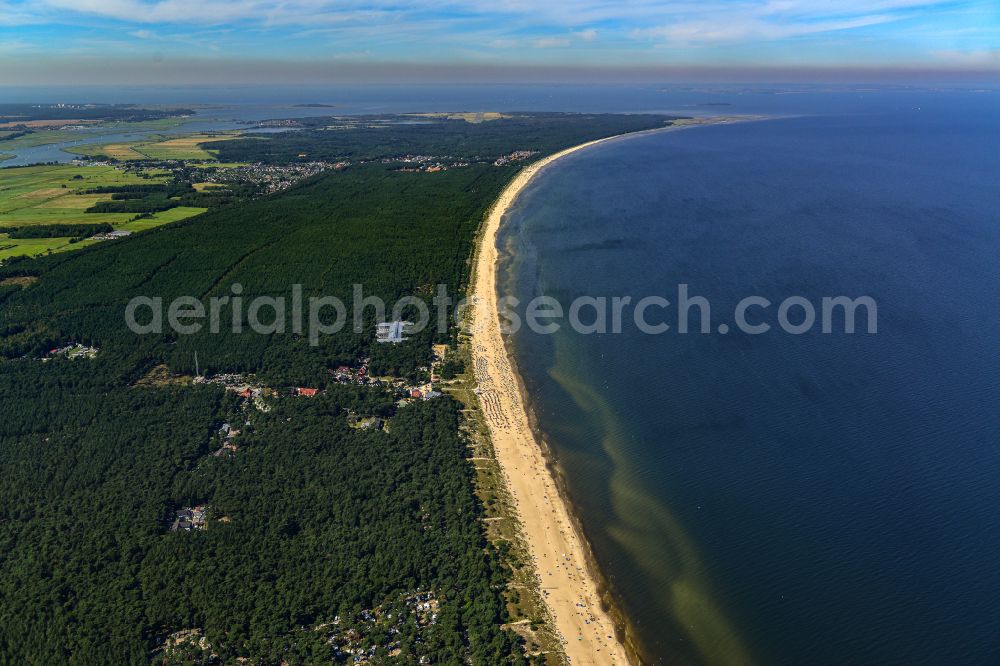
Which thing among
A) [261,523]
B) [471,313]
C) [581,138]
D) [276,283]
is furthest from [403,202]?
[581,138]

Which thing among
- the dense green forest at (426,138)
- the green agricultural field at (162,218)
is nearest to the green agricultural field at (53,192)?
the green agricultural field at (162,218)

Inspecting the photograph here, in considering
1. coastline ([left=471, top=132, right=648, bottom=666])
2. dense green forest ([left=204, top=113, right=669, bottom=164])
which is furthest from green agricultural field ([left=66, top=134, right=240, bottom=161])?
coastline ([left=471, top=132, right=648, bottom=666])

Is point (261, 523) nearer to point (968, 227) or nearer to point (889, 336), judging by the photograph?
point (889, 336)

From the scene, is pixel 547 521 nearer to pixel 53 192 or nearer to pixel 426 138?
pixel 53 192

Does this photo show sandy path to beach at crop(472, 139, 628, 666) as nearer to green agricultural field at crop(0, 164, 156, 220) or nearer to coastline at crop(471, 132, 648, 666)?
coastline at crop(471, 132, 648, 666)

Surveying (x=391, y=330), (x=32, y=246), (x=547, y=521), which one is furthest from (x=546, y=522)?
(x=32, y=246)

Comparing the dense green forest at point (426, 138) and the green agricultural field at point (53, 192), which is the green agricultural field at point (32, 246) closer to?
the green agricultural field at point (53, 192)
